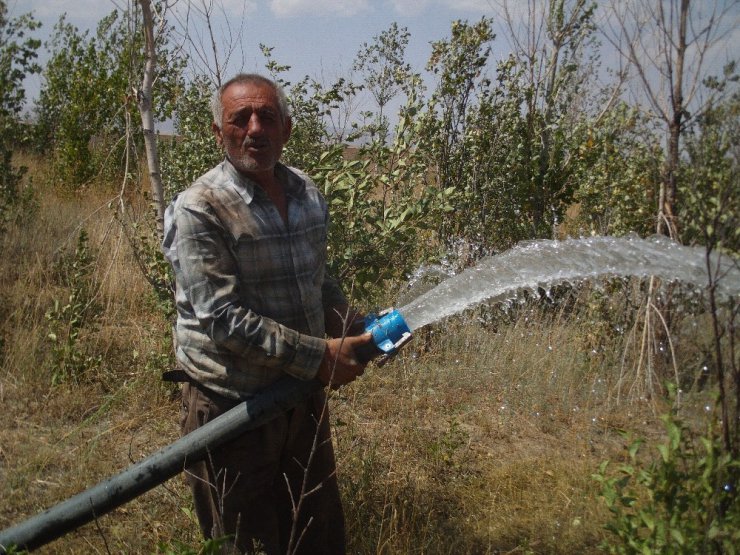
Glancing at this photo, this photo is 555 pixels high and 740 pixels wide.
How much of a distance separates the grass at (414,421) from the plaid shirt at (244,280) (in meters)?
0.97

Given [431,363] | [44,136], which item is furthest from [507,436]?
[44,136]

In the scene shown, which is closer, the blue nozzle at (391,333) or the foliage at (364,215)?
the blue nozzle at (391,333)

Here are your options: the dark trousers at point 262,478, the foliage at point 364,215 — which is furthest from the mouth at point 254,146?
the foliage at point 364,215

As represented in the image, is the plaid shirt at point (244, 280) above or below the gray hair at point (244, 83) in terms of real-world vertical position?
below

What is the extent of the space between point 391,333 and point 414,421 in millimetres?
1968

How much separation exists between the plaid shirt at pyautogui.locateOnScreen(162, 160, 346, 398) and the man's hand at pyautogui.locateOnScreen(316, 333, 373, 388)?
0.04m

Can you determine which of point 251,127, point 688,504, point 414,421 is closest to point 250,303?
point 251,127

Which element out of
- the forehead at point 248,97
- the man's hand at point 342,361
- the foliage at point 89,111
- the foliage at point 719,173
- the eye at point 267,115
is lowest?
the man's hand at point 342,361

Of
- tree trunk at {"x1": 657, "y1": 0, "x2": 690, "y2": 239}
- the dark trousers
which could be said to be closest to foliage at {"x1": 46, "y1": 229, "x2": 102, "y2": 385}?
the dark trousers

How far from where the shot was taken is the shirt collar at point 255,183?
2244 millimetres

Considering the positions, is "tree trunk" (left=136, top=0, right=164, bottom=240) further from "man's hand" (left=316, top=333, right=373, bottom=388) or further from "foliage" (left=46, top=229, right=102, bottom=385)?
"man's hand" (left=316, top=333, right=373, bottom=388)

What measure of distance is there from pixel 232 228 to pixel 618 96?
16.2 feet

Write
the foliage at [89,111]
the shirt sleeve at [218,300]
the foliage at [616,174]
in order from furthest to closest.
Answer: the foliage at [89,111], the foliage at [616,174], the shirt sleeve at [218,300]

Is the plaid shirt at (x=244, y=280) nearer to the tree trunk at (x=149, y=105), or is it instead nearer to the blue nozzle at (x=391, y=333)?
the blue nozzle at (x=391, y=333)
